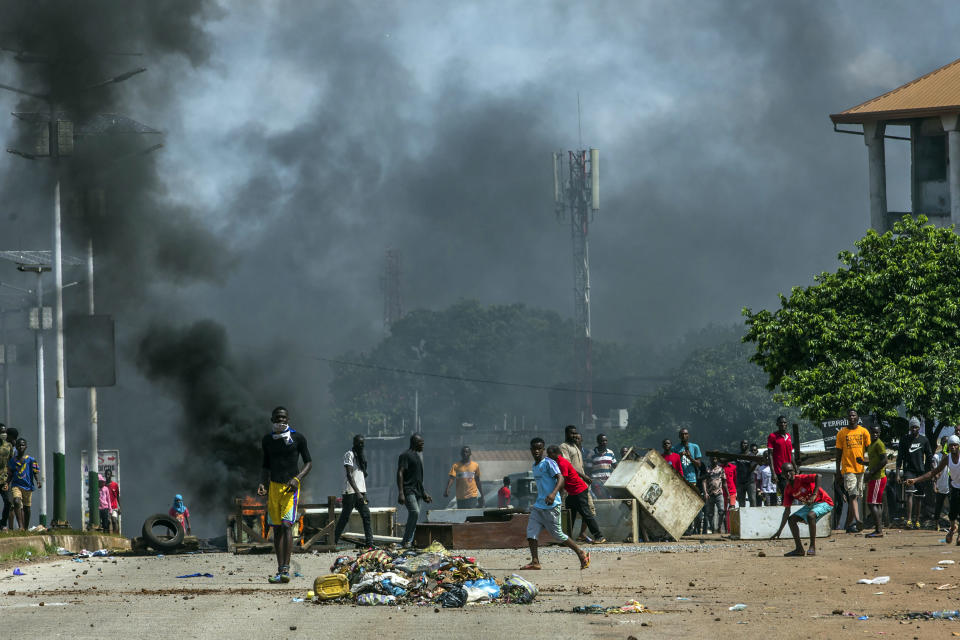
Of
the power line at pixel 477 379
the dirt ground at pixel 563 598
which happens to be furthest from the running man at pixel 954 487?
the power line at pixel 477 379

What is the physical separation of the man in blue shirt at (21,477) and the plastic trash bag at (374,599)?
10.5 meters

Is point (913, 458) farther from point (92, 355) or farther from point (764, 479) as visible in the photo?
point (92, 355)

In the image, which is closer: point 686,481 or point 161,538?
point 161,538

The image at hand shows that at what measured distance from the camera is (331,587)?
11312 millimetres

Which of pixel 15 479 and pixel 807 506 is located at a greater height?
pixel 15 479

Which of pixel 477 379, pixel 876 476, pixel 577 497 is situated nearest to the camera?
pixel 577 497

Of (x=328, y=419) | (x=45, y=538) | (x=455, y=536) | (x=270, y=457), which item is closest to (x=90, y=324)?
(x=45, y=538)

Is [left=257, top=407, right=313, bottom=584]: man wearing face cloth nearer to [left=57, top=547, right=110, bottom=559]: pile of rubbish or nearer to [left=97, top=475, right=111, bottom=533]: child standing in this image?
[left=57, top=547, right=110, bottom=559]: pile of rubbish

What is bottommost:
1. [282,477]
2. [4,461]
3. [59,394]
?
[4,461]

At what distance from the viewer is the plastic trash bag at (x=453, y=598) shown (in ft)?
35.8

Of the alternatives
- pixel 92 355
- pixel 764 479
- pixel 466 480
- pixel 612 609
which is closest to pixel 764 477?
pixel 764 479

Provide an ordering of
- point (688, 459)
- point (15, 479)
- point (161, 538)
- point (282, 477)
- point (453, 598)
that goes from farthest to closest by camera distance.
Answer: point (688, 459) < point (15, 479) < point (161, 538) < point (282, 477) < point (453, 598)

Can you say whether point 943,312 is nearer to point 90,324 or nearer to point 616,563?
point 616,563

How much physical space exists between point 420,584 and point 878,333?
18121mm
